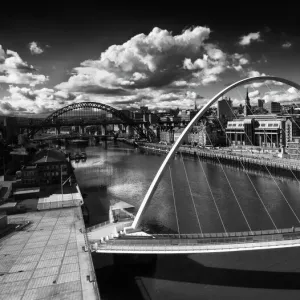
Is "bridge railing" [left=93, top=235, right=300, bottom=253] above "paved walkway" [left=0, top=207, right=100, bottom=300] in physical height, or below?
above

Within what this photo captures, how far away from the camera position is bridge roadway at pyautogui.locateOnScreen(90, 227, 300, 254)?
11367 mm

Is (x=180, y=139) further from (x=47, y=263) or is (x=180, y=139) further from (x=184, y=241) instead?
(x=47, y=263)

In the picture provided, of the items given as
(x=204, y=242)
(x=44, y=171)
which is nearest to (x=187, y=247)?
(x=204, y=242)

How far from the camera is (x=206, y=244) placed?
11.8 metres

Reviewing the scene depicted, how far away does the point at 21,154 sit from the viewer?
4341 centimetres

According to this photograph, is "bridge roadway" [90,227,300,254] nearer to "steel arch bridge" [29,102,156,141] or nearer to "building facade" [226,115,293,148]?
"building facade" [226,115,293,148]

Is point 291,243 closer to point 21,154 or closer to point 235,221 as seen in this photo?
point 235,221

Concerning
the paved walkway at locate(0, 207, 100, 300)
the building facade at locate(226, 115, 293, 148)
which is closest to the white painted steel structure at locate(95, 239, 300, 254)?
the paved walkway at locate(0, 207, 100, 300)

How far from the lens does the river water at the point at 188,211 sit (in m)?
12.2

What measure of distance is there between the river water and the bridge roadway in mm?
1933

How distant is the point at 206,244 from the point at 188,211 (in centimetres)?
1067

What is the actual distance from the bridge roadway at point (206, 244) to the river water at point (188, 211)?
1.93 m

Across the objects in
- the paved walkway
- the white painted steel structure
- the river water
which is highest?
the white painted steel structure

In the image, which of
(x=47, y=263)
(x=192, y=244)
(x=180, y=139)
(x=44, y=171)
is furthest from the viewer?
(x=44, y=171)
